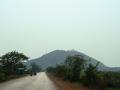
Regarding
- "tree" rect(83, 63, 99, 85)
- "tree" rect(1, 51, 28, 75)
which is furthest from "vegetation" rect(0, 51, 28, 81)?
"tree" rect(83, 63, 99, 85)

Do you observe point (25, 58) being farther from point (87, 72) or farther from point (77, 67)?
point (87, 72)

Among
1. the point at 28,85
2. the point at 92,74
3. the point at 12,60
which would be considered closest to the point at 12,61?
the point at 12,60

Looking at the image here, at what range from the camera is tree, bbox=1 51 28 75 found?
373 ft

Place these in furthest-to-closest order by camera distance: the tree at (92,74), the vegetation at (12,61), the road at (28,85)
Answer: the vegetation at (12,61), the tree at (92,74), the road at (28,85)

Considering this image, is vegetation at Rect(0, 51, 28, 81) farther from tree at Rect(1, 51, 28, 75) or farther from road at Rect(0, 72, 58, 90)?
road at Rect(0, 72, 58, 90)

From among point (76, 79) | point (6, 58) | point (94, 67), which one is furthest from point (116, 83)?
point (6, 58)

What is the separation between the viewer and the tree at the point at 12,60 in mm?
113750

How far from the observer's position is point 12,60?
116 m

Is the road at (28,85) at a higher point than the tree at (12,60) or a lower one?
higher

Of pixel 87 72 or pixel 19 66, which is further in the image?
pixel 19 66

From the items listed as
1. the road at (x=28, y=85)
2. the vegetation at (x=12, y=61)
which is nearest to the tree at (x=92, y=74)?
the road at (x=28, y=85)

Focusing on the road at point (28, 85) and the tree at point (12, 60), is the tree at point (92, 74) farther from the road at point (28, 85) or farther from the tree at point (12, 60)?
the tree at point (12, 60)

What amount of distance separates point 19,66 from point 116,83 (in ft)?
284

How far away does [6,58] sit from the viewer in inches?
4496
